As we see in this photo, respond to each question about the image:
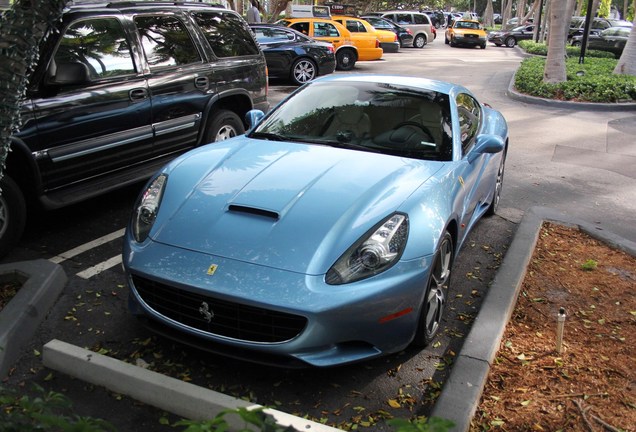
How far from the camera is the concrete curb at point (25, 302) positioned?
3.35 metres

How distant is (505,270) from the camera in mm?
4395

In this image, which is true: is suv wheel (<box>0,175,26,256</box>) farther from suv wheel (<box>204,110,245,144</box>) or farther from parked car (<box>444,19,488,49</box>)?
parked car (<box>444,19,488,49</box>)

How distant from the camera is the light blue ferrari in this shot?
3.01 m

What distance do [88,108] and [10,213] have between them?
3.59 feet

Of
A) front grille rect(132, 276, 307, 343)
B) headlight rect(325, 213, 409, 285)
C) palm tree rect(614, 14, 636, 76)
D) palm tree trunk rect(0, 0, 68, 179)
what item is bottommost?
palm tree rect(614, 14, 636, 76)

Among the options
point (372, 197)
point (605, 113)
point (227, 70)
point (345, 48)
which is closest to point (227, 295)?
point (372, 197)

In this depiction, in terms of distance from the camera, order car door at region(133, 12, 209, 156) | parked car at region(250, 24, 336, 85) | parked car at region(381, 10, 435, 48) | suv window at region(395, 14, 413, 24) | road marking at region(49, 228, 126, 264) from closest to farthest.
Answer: road marking at region(49, 228, 126, 264) → car door at region(133, 12, 209, 156) → parked car at region(250, 24, 336, 85) → parked car at region(381, 10, 435, 48) → suv window at region(395, 14, 413, 24)

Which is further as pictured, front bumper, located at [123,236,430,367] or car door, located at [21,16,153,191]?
car door, located at [21,16,153,191]

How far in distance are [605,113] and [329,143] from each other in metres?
10.6

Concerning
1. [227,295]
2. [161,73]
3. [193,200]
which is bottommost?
[227,295]

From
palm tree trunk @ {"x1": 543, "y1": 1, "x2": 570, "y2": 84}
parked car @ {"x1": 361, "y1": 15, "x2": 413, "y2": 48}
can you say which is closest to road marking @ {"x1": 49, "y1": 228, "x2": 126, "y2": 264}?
palm tree trunk @ {"x1": 543, "y1": 1, "x2": 570, "y2": 84}

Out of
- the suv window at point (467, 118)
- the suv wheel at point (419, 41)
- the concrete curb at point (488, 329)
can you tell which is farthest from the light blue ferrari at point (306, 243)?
the suv wheel at point (419, 41)

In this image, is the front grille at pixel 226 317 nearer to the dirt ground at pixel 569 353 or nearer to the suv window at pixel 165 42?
the dirt ground at pixel 569 353

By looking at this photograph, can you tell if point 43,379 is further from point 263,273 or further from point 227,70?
point 227,70
